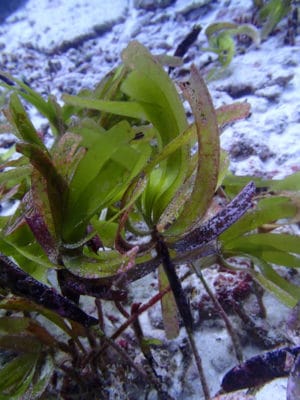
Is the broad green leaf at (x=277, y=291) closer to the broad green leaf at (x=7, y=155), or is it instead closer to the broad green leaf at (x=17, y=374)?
the broad green leaf at (x=17, y=374)

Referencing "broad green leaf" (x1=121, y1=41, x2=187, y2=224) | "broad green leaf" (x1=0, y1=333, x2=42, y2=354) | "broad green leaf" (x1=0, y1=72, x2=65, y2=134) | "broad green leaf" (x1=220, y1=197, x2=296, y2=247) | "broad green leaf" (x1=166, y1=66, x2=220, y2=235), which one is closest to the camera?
"broad green leaf" (x1=166, y1=66, x2=220, y2=235)

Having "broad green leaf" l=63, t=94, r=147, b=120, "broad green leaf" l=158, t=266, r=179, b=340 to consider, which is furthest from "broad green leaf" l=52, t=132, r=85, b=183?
"broad green leaf" l=158, t=266, r=179, b=340

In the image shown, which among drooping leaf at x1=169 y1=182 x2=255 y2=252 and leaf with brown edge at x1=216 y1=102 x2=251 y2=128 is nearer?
drooping leaf at x1=169 y1=182 x2=255 y2=252

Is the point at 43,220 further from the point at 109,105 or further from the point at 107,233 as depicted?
the point at 109,105

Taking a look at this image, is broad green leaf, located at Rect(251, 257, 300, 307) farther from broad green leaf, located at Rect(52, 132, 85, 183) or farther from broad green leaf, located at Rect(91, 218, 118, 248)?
broad green leaf, located at Rect(52, 132, 85, 183)

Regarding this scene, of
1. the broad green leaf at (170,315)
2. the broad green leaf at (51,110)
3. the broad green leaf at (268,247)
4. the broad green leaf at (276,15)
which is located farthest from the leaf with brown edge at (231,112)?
the broad green leaf at (276,15)

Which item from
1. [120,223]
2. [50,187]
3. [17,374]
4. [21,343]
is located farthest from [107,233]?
[17,374]

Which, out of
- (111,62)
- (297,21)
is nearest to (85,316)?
(297,21)

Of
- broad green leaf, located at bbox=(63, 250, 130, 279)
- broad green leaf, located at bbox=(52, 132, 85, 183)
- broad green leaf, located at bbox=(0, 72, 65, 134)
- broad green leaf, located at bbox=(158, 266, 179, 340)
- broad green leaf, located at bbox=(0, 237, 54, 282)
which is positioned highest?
broad green leaf, located at bbox=(52, 132, 85, 183)

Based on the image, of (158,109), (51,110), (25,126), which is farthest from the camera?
(51,110)
